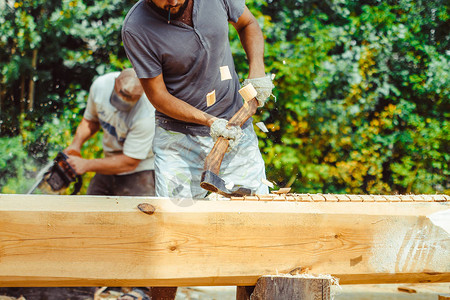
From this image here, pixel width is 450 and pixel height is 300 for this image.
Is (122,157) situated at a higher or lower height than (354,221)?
lower

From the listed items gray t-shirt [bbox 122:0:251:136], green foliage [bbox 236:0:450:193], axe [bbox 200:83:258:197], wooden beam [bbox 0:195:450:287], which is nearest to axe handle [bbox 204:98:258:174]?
axe [bbox 200:83:258:197]

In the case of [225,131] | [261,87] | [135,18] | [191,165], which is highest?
[135,18]

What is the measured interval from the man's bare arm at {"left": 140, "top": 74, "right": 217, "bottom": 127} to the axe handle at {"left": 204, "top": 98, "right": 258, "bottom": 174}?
12cm

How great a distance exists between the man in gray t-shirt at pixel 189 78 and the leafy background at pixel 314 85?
2.02 meters

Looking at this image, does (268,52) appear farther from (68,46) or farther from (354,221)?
(354,221)

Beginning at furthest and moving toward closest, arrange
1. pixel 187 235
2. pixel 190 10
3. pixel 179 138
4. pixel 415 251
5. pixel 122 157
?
pixel 122 157
pixel 179 138
pixel 190 10
pixel 415 251
pixel 187 235

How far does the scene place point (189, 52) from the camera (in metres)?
2.11

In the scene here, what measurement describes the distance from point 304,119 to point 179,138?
2383 mm

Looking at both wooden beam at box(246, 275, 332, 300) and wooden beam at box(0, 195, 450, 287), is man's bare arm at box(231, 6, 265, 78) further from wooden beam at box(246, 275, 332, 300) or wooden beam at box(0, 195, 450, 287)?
wooden beam at box(246, 275, 332, 300)

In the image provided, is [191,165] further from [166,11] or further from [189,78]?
[166,11]

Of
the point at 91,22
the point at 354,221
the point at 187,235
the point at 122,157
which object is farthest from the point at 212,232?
the point at 91,22

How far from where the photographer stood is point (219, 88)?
2.26 metres

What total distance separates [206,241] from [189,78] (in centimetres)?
96

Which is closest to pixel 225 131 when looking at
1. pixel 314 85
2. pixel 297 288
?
pixel 297 288
